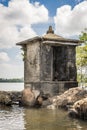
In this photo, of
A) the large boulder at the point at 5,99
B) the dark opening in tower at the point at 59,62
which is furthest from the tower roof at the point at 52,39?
the large boulder at the point at 5,99

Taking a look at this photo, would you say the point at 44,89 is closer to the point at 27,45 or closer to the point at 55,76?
the point at 55,76

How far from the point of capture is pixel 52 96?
32.2 meters

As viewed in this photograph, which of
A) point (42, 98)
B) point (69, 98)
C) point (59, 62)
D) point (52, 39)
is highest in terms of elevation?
point (52, 39)

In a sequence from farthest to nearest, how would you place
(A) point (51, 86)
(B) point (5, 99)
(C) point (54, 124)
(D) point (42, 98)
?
(B) point (5, 99) < (A) point (51, 86) < (D) point (42, 98) < (C) point (54, 124)

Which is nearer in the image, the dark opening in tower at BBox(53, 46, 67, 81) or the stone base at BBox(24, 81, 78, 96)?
the stone base at BBox(24, 81, 78, 96)

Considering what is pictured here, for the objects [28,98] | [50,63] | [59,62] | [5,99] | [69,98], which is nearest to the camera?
[69,98]

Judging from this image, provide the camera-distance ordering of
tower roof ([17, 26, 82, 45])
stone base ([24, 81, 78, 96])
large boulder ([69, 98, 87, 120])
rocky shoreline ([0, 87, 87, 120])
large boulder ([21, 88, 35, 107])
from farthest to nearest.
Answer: tower roof ([17, 26, 82, 45]) < stone base ([24, 81, 78, 96]) < large boulder ([21, 88, 35, 107]) < rocky shoreline ([0, 87, 87, 120]) < large boulder ([69, 98, 87, 120])

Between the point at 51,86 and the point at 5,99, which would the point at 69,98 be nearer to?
the point at 51,86

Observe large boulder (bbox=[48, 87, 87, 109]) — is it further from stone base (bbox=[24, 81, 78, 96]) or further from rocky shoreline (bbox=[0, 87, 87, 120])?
stone base (bbox=[24, 81, 78, 96])

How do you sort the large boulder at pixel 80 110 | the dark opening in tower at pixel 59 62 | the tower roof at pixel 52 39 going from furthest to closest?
the dark opening in tower at pixel 59 62
the tower roof at pixel 52 39
the large boulder at pixel 80 110

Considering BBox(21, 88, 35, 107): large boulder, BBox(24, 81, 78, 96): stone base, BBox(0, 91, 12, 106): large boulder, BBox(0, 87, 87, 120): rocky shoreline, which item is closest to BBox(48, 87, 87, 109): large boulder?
BBox(0, 87, 87, 120): rocky shoreline

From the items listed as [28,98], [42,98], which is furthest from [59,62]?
[28,98]

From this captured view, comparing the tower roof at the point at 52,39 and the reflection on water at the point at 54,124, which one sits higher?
the tower roof at the point at 52,39

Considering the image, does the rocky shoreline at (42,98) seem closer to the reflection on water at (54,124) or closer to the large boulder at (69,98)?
the large boulder at (69,98)
